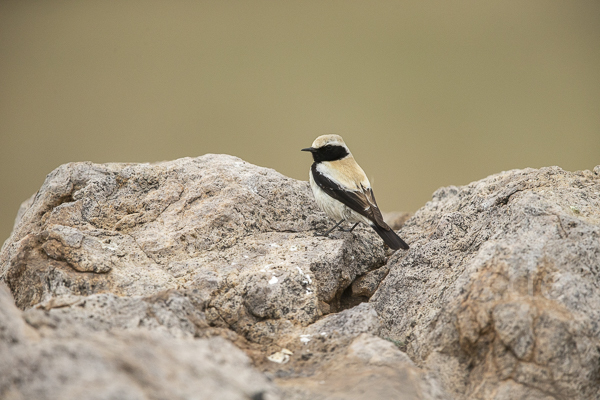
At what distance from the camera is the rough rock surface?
90.4 inches

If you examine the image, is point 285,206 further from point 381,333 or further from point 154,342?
point 154,342

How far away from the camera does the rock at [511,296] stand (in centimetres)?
296

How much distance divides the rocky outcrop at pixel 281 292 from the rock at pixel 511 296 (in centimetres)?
1

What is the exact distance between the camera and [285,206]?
17.2 feet

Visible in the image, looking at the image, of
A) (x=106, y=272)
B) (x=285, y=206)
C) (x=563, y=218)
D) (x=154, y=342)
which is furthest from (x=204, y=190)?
(x=563, y=218)

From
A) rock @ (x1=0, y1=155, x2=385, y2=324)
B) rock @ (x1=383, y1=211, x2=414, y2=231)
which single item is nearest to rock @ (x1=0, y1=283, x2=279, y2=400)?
rock @ (x1=0, y1=155, x2=385, y2=324)

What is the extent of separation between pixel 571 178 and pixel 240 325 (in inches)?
117

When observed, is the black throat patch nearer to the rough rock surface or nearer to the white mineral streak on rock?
the rough rock surface

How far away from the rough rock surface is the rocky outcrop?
0.04ft

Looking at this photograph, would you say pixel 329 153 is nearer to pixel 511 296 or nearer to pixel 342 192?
pixel 342 192

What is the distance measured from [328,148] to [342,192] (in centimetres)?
85

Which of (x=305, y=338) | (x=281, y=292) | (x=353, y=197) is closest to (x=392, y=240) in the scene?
(x=353, y=197)

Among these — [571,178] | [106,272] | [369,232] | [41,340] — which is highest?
[571,178]

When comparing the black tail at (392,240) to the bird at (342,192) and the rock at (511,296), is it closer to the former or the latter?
the bird at (342,192)
